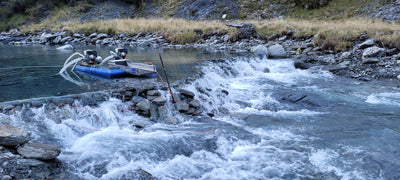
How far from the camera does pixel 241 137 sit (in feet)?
18.8

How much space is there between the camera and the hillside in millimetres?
22344

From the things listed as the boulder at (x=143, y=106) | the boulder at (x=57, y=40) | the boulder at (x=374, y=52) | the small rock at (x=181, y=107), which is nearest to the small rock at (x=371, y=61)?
the boulder at (x=374, y=52)

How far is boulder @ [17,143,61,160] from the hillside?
2037cm

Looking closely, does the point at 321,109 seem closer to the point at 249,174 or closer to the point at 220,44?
the point at 249,174

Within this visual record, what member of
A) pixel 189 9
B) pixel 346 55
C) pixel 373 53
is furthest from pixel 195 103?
pixel 189 9

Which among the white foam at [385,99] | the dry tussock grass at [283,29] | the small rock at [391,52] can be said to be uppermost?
the dry tussock grass at [283,29]

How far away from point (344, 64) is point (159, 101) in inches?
338

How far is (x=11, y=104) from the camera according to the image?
19.2 ft

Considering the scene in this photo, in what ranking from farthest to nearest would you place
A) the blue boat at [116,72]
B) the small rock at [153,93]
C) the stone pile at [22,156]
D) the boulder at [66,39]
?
the boulder at [66,39], the blue boat at [116,72], the small rock at [153,93], the stone pile at [22,156]

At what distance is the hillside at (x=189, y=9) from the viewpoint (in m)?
22.3

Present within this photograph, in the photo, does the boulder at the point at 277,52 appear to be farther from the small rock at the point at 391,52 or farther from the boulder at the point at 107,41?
the boulder at the point at 107,41

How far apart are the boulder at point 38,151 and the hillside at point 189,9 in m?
20.4

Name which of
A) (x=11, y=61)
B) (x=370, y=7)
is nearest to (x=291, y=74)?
(x=11, y=61)

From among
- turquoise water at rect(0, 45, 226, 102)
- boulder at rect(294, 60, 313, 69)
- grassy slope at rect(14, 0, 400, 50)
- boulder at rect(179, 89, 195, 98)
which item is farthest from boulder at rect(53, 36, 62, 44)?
boulder at rect(179, 89, 195, 98)
